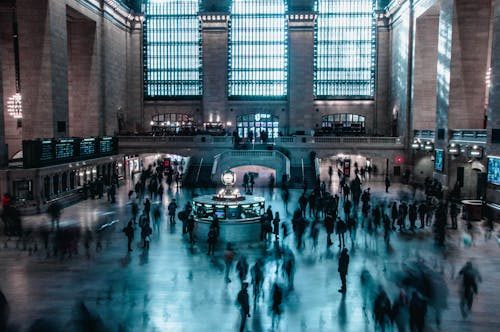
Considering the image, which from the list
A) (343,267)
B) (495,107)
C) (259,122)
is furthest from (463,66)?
(259,122)

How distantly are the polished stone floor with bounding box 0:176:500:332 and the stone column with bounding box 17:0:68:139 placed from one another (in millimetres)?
13334

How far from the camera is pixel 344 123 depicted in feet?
151

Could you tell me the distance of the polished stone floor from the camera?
10.3 m

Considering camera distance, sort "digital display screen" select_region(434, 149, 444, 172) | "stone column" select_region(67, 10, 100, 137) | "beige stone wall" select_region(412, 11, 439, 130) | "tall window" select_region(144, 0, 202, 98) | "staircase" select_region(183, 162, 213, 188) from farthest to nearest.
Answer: "tall window" select_region(144, 0, 202, 98), "stone column" select_region(67, 10, 100, 137), "beige stone wall" select_region(412, 11, 439, 130), "staircase" select_region(183, 162, 213, 188), "digital display screen" select_region(434, 149, 444, 172)

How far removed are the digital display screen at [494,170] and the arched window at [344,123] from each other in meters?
23.3

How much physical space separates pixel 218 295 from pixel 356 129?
36.1 m

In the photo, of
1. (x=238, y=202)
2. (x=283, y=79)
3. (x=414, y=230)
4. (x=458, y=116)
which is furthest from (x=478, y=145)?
(x=283, y=79)

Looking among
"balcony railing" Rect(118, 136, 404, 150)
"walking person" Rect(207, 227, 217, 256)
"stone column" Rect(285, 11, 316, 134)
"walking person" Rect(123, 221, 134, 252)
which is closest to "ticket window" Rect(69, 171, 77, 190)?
"balcony railing" Rect(118, 136, 404, 150)

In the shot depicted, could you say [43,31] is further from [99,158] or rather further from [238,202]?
[238,202]

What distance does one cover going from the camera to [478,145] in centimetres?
2427

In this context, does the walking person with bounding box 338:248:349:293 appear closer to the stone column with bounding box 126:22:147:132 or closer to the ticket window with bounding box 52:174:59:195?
the ticket window with bounding box 52:174:59:195

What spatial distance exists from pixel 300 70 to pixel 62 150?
24475mm

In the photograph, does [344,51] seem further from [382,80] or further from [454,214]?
[454,214]

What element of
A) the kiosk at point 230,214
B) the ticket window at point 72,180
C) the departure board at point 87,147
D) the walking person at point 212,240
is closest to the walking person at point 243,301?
the walking person at point 212,240
